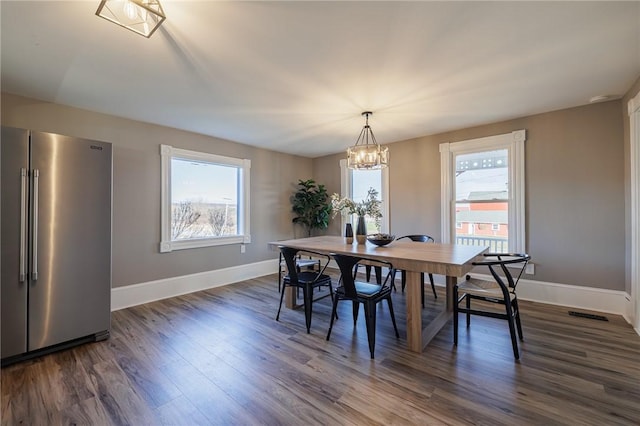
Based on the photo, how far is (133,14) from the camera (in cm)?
169

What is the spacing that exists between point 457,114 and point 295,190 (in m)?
3.45

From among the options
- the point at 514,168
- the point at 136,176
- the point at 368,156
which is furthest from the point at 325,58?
the point at 514,168

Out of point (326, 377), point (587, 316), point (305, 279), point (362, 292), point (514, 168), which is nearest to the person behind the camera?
point (326, 377)

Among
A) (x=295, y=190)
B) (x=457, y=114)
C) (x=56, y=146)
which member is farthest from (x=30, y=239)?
(x=457, y=114)

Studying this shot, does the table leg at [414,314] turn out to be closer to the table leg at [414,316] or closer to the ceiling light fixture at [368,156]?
the table leg at [414,316]

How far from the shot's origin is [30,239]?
223cm

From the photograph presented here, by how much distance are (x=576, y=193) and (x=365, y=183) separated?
3.13m

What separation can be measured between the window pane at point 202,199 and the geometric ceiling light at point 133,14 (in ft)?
8.40

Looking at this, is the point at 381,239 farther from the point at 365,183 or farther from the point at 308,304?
→ the point at 365,183

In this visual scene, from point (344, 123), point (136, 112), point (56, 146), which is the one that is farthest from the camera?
point (344, 123)

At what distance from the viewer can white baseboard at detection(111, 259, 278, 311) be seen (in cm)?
348

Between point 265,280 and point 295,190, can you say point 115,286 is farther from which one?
point 295,190

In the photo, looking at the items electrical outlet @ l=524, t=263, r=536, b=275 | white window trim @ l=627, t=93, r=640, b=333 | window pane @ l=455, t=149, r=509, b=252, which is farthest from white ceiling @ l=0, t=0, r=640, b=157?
electrical outlet @ l=524, t=263, r=536, b=275

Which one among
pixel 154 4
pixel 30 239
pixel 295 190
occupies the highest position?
pixel 154 4
